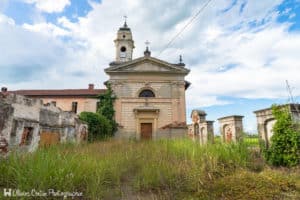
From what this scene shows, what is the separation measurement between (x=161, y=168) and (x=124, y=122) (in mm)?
15268

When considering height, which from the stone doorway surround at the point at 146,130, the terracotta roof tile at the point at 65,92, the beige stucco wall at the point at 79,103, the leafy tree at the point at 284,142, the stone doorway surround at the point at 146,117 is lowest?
the leafy tree at the point at 284,142

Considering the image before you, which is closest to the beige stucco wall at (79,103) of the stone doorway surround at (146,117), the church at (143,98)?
the church at (143,98)

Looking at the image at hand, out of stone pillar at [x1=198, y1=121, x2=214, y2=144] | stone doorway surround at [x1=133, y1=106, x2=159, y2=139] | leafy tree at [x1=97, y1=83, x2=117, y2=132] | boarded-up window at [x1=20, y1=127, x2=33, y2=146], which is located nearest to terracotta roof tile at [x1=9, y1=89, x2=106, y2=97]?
leafy tree at [x1=97, y1=83, x2=117, y2=132]

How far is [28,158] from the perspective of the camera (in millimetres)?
3908

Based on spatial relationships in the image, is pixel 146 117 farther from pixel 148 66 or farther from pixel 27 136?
pixel 27 136

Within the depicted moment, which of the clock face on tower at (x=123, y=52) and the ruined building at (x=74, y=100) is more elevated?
the clock face on tower at (x=123, y=52)

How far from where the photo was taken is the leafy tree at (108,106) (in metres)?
18.8

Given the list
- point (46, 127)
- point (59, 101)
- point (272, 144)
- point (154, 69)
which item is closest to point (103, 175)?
point (272, 144)

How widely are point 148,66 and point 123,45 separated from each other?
18.4 ft

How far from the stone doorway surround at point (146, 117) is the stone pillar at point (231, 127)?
10.9 m

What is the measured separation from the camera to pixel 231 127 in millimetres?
8188

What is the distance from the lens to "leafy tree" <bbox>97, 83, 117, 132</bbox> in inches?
741

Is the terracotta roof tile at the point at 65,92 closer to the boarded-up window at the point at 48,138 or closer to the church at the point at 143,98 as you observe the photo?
the church at the point at 143,98

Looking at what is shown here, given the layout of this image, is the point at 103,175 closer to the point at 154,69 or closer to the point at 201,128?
the point at 201,128
